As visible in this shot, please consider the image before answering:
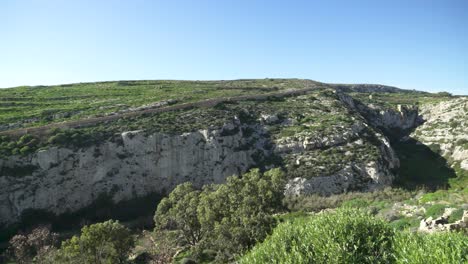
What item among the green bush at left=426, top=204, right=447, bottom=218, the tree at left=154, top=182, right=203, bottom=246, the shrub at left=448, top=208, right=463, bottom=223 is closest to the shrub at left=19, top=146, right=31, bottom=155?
the tree at left=154, top=182, right=203, bottom=246

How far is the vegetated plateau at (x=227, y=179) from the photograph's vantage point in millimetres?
24031

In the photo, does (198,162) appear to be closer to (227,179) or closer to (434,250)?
(227,179)

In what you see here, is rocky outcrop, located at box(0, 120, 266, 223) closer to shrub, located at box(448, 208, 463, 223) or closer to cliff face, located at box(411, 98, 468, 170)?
shrub, located at box(448, 208, 463, 223)

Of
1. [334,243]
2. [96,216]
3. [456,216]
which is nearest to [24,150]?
[96,216]

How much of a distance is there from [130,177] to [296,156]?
37.9 meters

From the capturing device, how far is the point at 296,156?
80.6 metres

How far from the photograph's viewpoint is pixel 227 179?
45375mm

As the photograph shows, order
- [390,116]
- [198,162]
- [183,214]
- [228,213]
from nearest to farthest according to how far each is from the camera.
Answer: [228,213] → [183,214] → [198,162] → [390,116]

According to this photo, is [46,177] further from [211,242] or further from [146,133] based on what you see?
[211,242]

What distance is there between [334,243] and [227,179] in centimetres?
2587

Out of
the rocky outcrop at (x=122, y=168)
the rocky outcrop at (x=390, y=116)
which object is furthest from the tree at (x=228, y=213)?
the rocky outcrop at (x=390, y=116)

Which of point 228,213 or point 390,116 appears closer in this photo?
point 228,213

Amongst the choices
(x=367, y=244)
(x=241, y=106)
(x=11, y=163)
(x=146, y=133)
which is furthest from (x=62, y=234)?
(x=241, y=106)

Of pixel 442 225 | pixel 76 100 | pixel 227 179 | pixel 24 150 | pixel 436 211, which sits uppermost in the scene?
pixel 76 100
